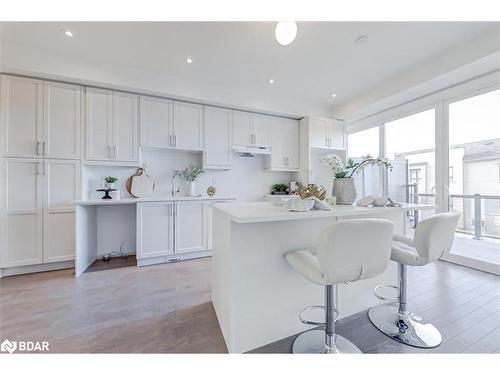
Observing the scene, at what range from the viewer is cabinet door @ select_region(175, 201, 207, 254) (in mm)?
3020

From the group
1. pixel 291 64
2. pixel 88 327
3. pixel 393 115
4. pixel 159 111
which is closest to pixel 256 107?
pixel 291 64

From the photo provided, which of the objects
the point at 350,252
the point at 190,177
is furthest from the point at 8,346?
the point at 190,177

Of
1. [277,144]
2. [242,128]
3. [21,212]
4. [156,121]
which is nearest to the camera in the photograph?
[21,212]

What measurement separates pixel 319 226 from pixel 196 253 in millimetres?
2260

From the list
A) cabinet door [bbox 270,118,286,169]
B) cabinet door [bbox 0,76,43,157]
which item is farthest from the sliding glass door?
cabinet door [bbox 0,76,43,157]

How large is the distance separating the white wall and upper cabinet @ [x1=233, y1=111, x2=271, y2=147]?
0.39 metres

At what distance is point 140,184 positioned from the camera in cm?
325

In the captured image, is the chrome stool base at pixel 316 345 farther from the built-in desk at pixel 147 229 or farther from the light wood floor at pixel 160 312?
the built-in desk at pixel 147 229

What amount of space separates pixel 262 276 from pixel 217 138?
8.99 ft

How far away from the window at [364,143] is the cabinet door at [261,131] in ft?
6.82

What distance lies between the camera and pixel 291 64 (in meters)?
2.86

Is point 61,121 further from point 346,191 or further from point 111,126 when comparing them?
point 346,191

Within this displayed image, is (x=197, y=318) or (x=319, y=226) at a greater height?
(x=319, y=226)
